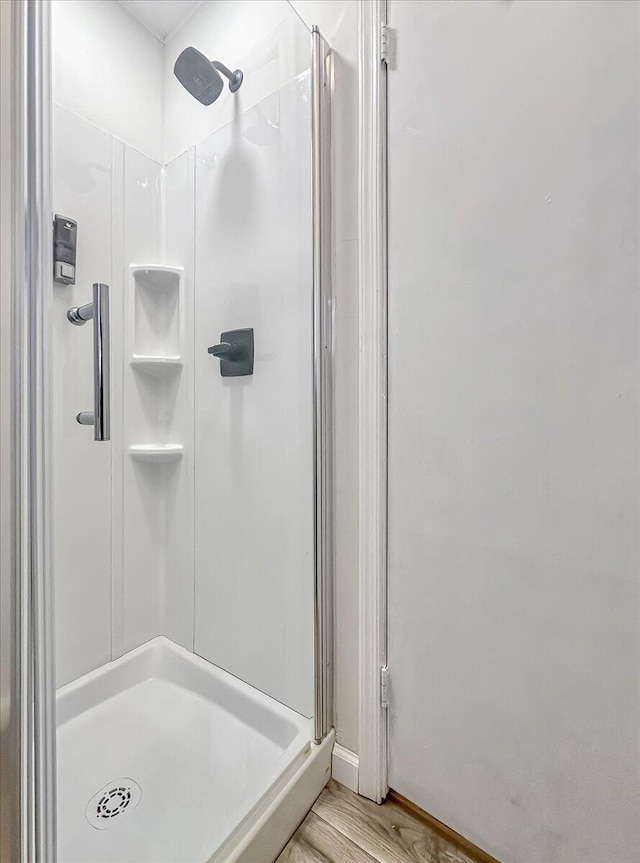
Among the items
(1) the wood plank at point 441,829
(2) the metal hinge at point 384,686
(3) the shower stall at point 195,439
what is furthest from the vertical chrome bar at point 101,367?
(1) the wood plank at point 441,829

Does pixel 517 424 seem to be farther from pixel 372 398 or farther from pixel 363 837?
pixel 363 837

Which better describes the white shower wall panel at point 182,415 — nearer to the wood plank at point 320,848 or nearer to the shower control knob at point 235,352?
the shower control knob at point 235,352

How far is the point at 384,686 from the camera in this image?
0.98 metres

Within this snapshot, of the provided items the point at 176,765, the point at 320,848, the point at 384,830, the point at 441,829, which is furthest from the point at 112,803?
the point at 441,829

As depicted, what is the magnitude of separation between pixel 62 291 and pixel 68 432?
298mm

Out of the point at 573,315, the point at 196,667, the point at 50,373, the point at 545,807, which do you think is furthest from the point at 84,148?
the point at 545,807

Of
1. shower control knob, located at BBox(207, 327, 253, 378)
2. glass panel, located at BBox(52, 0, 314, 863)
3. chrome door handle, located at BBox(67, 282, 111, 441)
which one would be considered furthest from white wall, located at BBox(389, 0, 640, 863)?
chrome door handle, located at BBox(67, 282, 111, 441)

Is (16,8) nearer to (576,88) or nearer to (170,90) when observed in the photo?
(576,88)

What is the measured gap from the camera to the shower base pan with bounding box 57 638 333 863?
2.74 feet

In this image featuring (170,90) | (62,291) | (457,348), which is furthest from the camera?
(170,90)

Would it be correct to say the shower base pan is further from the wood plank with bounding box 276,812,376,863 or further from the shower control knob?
the shower control knob

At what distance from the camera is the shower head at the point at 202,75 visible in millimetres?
1122

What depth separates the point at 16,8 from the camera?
1.41 ft

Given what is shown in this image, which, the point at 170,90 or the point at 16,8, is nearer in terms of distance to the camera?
the point at 16,8
